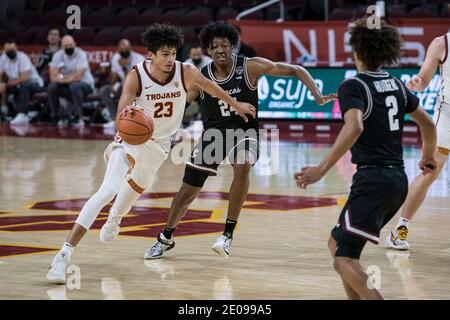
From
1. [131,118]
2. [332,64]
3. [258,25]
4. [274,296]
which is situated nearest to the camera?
[274,296]

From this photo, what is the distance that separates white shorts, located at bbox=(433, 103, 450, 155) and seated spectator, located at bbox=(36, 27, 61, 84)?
551 inches

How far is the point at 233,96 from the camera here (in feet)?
25.8

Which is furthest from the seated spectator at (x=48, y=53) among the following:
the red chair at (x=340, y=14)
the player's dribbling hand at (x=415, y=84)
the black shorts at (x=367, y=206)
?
the black shorts at (x=367, y=206)

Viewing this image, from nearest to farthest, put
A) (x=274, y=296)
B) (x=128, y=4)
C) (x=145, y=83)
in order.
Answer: (x=274, y=296) → (x=145, y=83) → (x=128, y=4)

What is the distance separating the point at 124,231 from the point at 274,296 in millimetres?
2867

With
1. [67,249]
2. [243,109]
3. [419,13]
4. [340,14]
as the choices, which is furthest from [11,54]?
[67,249]

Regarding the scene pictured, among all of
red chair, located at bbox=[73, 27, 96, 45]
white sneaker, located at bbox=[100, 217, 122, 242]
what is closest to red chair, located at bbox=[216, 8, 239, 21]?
red chair, located at bbox=[73, 27, 96, 45]

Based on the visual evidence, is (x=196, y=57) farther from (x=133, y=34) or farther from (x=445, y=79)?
(x=445, y=79)

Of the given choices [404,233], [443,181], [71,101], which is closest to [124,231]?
[404,233]

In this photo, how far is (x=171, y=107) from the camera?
7.52 meters

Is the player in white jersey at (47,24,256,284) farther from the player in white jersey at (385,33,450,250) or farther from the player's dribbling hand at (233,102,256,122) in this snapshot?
the player in white jersey at (385,33,450,250)

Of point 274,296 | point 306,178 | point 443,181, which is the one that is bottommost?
point 443,181
